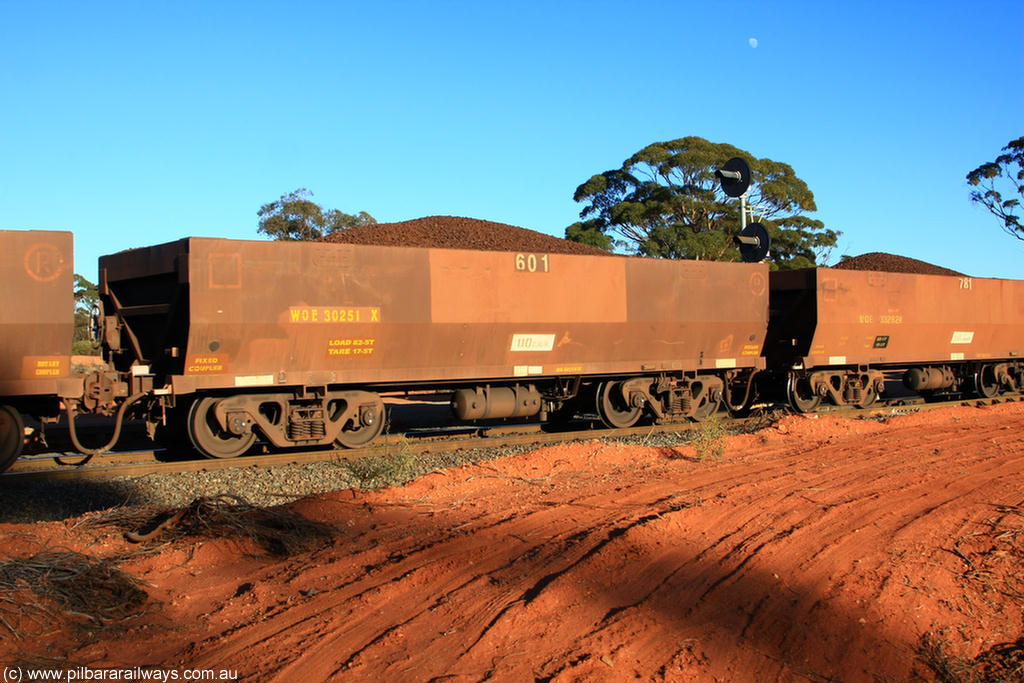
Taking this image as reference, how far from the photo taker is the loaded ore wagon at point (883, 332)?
16594 mm

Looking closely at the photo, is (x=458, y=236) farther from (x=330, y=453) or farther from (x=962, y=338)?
(x=330, y=453)

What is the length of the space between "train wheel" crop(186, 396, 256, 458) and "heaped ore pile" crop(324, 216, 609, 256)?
18.0 m

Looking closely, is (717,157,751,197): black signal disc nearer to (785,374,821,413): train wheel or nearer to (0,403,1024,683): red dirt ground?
(785,374,821,413): train wheel

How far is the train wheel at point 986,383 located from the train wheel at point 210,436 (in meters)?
18.2

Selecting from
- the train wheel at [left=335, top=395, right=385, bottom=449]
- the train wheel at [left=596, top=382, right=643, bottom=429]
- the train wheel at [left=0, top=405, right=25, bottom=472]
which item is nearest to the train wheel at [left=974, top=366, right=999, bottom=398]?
the train wheel at [left=596, top=382, right=643, bottom=429]

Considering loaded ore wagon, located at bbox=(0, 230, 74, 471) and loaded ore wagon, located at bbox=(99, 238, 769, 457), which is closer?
loaded ore wagon, located at bbox=(0, 230, 74, 471)

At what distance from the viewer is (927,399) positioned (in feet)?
68.5

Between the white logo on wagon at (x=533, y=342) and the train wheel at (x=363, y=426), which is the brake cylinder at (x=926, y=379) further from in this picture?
the train wheel at (x=363, y=426)

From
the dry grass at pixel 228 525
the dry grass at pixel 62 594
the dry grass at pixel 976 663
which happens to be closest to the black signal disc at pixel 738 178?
the dry grass at pixel 228 525

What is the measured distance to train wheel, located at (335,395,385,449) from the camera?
1192 cm

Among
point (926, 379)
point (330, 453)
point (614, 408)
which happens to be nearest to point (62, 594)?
point (330, 453)

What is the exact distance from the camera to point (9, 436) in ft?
32.1

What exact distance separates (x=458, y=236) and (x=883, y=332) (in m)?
17.9

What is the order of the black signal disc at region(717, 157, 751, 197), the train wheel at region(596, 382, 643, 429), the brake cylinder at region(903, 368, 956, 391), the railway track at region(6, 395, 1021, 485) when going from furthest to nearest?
the brake cylinder at region(903, 368, 956, 391) → the black signal disc at region(717, 157, 751, 197) → the train wheel at region(596, 382, 643, 429) → the railway track at region(6, 395, 1021, 485)
